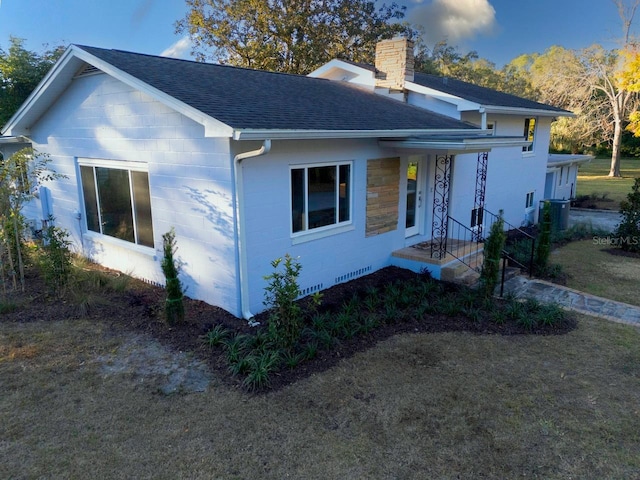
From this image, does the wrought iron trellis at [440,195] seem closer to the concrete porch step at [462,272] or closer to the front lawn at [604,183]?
the concrete porch step at [462,272]

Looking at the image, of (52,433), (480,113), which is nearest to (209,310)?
(52,433)

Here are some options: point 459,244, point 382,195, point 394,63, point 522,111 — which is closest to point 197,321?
point 382,195

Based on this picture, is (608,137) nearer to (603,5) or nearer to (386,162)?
(603,5)

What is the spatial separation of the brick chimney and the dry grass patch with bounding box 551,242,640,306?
20.0ft

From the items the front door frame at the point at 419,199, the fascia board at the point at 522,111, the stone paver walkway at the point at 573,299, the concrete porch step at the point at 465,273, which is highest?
the fascia board at the point at 522,111

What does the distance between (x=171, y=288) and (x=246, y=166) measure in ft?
6.64

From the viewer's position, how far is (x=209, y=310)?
6832 mm

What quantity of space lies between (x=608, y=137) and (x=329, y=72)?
29.4 meters

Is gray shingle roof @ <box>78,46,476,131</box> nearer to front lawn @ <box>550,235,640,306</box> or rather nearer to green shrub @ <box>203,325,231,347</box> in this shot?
green shrub @ <box>203,325,231,347</box>

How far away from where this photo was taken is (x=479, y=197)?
12.1 meters

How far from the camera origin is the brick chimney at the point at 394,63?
11.2m

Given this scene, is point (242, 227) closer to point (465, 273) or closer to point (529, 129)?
point (465, 273)

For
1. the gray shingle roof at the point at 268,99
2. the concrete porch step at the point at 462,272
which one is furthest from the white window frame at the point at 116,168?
the concrete porch step at the point at 462,272

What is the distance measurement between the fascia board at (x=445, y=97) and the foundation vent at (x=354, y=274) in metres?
4.85
